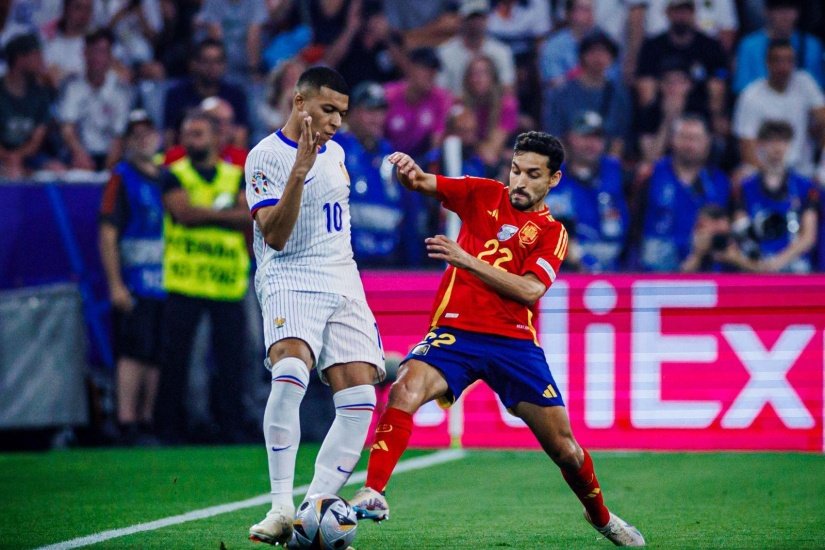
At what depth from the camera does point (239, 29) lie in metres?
13.2

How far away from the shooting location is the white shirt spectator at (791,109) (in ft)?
40.3

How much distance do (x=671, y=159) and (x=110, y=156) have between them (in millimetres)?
5459

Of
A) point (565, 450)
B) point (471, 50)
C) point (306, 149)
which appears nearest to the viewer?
point (306, 149)

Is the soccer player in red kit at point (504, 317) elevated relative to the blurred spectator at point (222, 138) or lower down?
lower down

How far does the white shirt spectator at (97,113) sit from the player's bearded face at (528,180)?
25.6ft

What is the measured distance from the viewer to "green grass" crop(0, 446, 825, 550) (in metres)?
5.82

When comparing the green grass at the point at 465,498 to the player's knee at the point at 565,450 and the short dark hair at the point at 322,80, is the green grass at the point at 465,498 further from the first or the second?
the short dark hair at the point at 322,80

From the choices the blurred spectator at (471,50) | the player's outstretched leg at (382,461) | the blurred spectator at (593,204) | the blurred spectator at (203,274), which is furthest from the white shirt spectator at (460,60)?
the player's outstretched leg at (382,461)

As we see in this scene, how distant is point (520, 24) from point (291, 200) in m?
8.42

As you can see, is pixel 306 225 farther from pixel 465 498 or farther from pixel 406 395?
pixel 465 498

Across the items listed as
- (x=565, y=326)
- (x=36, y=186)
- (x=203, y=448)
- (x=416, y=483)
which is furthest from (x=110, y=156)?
(x=416, y=483)

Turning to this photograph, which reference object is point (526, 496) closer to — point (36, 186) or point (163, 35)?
point (36, 186)

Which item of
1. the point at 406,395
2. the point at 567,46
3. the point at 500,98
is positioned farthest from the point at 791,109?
the point at 406,395

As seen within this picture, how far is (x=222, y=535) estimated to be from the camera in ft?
19.2
